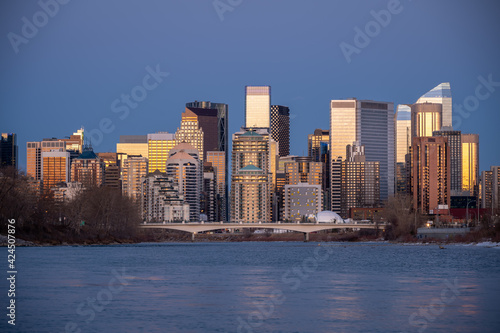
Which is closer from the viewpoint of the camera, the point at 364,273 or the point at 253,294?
the point at 253,294

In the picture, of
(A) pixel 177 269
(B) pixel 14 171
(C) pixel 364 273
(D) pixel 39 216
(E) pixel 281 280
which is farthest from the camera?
(D) pixel 39 216

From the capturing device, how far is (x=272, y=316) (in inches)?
A: 1833

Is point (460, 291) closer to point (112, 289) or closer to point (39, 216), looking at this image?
point (112, 289)

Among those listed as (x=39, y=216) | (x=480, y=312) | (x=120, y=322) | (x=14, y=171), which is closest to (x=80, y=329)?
(x=120, y=322)

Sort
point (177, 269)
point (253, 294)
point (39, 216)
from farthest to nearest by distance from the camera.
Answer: point (39, 216) → point (177, 269) → point (253, 294)

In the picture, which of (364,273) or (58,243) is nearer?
(364,273)

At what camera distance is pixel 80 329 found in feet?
138

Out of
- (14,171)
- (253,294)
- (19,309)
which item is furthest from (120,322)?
(14,171)

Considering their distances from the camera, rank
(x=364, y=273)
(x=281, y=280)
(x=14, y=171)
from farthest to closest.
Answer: (x=14, y=171), (x=364, y=273), (x=281, y=280)

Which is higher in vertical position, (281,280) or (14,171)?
(14,171)

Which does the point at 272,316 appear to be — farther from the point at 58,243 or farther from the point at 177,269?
the point at 58,243

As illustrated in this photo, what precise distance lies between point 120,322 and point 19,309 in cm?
806

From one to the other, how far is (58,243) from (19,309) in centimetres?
12474

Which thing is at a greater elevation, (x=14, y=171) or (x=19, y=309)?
(x=14, y=171)
